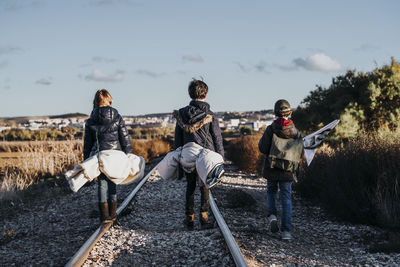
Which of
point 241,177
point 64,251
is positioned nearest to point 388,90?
point 241,177

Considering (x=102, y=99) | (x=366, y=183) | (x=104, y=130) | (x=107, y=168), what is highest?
(x=102, y=99)

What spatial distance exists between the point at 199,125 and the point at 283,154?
120 centimetres

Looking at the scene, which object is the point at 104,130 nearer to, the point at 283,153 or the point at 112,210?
the point at 112,210

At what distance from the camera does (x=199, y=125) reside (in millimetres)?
5672

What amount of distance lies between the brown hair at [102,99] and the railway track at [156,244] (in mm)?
1747

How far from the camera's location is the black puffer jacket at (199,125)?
224 inches

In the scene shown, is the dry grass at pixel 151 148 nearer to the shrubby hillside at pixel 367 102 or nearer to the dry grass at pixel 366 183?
the shrubby hillside at pixel 367 102

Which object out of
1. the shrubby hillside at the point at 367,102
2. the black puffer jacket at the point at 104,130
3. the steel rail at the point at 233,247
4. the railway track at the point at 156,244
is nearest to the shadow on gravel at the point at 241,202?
the railway track at the point at 156,244

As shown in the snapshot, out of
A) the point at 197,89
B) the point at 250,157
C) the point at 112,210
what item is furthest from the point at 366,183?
the point at 250,157

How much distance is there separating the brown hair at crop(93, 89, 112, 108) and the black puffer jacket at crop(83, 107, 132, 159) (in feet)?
0.35

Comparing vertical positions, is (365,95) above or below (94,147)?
above

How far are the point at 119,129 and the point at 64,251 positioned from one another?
6.21ft

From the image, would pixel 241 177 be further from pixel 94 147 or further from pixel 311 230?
pixel 94 147

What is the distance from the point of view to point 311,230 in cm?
653
